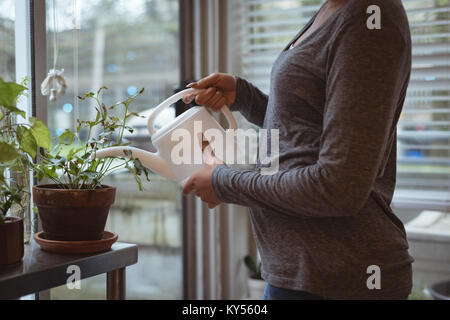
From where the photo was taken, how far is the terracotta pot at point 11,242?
818 millimetres

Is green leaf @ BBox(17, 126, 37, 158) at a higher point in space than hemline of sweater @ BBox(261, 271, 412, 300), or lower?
higher

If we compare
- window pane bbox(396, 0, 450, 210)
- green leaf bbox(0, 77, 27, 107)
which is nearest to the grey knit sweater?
green leaf bbox(0, 77, 27, 107)

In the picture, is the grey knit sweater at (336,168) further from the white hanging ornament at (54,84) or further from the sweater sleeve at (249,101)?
the white hanging ornament at (54,84)

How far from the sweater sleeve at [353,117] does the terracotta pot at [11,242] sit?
19.2 inches

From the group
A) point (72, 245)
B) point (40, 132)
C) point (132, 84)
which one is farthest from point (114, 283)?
point (132, 84)

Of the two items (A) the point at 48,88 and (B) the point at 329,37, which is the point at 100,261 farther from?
(B) the point at 329,37

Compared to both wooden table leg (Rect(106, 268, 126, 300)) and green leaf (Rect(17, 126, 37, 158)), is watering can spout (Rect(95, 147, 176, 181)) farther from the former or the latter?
wooden table leg (Rect(106, 268, 126, 300))

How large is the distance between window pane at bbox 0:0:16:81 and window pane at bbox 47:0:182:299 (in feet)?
0.36

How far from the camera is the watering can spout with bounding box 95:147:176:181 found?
96 centimetres

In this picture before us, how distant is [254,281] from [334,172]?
4.40ft

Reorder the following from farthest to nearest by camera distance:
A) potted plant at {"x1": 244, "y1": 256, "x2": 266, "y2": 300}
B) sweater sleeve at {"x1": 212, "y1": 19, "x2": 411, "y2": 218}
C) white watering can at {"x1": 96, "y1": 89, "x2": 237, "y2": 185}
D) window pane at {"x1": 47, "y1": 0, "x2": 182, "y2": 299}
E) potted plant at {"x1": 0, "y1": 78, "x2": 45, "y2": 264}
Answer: potted plant at {"x1": 244, "y1": 256, "x2": 266, "y2": 300} → window pane at {"x1": 47, "y1": 0, "x2": 182, "y2": 299} → white watering can at {"x1": 96, "y1": 89, "x2": 237, "y2": 185} → potted plant at {"x1": 0, "y1": 78, "x2": 45, "y2": 264} → sweater sleeve at {"x1": 212, "y1": 19, "x2": 411, "y2": 218}

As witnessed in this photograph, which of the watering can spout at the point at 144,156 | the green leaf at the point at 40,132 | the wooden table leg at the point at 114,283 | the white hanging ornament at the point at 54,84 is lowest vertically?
the wooden table leg at the point at 114,283

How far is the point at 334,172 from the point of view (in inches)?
26.7

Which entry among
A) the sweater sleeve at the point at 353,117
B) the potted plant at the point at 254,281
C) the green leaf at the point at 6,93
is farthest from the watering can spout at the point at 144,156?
the potted plant at the point at 254,281
